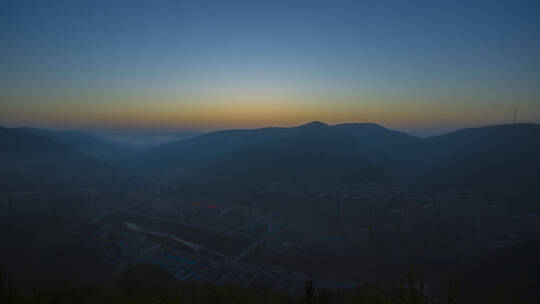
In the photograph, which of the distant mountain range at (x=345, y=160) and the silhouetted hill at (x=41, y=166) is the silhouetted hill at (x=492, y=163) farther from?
the silhouetted hill at (x=41, y=166)

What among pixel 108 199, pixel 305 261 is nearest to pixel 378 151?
pixel 305 261

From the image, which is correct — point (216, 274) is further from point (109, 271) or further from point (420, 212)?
point (420, 212)

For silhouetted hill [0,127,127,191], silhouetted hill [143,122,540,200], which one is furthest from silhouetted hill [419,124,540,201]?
silhouetted hill [0,127,127,191]

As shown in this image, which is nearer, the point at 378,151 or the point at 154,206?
the point at 154,206

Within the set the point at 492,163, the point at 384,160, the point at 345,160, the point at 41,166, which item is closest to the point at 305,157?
the point at 345,160

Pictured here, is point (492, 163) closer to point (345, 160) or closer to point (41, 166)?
point (345, 160)

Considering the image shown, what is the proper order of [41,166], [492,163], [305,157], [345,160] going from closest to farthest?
[41,166], [492,163], [345,160], [305,157]

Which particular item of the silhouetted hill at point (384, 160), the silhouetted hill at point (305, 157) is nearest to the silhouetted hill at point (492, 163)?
the silhouetted hill at point (384, 160)
